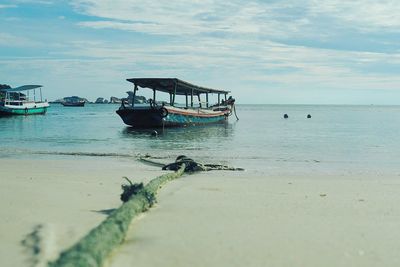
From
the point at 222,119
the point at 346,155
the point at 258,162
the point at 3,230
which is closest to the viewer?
the point at 3,230

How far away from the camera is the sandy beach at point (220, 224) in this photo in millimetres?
3332

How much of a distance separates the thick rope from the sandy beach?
0.09 meters

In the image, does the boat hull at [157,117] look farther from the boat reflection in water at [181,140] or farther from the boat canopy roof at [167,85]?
the boat canopy roof at [167,85]

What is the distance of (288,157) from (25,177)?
8.79 meters

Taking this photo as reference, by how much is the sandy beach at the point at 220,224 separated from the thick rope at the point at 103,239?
0.09m

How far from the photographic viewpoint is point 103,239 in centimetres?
315

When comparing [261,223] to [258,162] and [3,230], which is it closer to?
[3,230]

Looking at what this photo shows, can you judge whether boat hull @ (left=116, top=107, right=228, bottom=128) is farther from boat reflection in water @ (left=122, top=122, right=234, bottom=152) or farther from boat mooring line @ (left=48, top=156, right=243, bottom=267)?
boat mooring line @ (left=48, top=156, right=243, bottom=267)

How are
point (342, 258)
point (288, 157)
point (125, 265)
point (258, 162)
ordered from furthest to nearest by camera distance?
point (288, 157)
point (258, 162)
point (342, 258)
point (125, 265)

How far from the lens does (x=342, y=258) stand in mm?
3346

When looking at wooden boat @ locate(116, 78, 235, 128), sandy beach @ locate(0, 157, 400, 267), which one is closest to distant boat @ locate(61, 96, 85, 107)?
wooden boat @ locate(116, 78, 235, 128)

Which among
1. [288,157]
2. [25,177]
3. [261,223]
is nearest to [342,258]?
[261,223]

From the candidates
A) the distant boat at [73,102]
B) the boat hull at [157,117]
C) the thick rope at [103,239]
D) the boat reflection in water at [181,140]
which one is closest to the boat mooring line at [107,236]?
the thick rope at [103,239]

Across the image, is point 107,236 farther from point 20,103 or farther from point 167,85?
point 20,103
